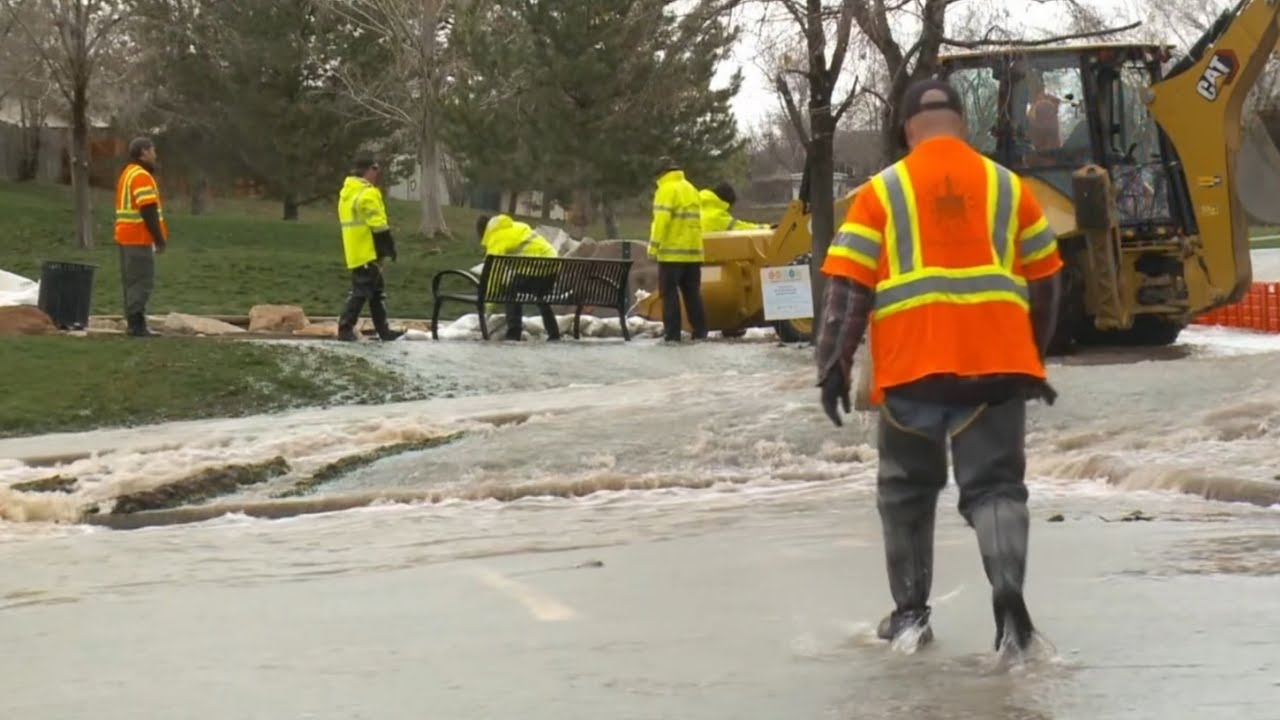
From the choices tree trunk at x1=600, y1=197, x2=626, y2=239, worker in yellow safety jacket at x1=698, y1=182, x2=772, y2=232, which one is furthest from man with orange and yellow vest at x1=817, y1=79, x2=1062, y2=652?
tree trunk at x1=600, y1=197, x2=626, y2=239

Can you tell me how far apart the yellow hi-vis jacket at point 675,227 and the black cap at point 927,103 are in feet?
51.2

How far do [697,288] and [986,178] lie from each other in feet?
53.9

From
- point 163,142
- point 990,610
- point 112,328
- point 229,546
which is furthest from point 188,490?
point 163,142

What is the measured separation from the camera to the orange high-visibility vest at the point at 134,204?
19625 mm

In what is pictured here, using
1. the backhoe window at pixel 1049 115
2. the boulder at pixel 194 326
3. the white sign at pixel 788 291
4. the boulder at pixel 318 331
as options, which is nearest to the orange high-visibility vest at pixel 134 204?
the boulder at pixel 194 326

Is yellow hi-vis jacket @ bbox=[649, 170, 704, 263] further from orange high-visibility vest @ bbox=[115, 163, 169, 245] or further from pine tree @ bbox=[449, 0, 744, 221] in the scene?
pine tree @ bbox=[449, 0, 744, 221]

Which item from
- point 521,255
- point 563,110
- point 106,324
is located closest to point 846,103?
point 521,255

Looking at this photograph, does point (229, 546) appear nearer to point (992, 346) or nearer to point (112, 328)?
point (992, 346)

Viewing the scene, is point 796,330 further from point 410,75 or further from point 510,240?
point 410,75

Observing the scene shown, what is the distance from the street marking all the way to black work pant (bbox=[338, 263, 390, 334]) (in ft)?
42.3

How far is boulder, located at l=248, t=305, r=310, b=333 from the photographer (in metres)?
25.7

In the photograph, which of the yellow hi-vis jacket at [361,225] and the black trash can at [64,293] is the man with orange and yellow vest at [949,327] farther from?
the black trash can at [64,293]

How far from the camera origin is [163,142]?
62.3 meters

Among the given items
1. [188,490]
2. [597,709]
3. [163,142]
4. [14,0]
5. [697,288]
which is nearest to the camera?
[597,709]
